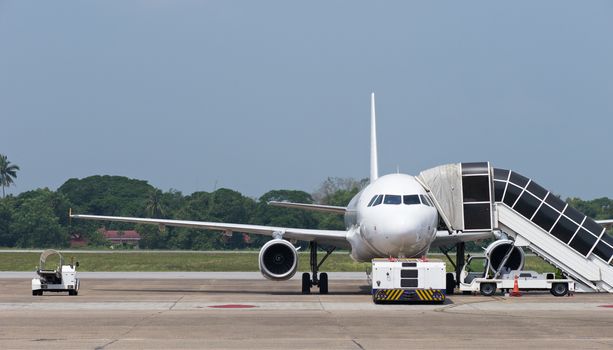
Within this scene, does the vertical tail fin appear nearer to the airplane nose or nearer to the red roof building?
the airplane nose

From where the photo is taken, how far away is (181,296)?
1380 inches

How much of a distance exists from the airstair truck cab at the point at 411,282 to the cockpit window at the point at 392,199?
9.01ft

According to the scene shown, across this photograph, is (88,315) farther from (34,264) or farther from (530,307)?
(34,264)

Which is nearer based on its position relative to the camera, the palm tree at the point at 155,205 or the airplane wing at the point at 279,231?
the airplane wing at the point at 279,231

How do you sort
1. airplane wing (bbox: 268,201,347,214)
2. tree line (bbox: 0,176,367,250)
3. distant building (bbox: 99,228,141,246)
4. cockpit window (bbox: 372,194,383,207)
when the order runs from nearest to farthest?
cockpit window (bbox: 372,194,383,207) → airplane wing (bbox: 268,201,347,214) → tree line (bbox: 0,176,367,250) → distant building (bbox: 99,228,141,246)

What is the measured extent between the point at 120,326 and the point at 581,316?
36.4ft

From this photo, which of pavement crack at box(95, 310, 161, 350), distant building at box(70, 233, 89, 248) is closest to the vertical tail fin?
pavement crack at box(95, 310, 161, 350)

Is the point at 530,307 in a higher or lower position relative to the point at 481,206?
lower

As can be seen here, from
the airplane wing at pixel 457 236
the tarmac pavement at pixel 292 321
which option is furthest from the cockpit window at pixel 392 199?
the airplane wing at pixel 457 236

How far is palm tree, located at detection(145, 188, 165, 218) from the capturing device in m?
151

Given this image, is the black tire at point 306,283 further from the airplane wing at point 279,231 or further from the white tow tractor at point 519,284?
the white tow tractor at point 519,284

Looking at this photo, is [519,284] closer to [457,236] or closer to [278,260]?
[457,236]

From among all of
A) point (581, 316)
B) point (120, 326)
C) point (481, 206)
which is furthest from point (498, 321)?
point (481, 206)

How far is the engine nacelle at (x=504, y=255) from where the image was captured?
35969 mm
